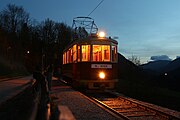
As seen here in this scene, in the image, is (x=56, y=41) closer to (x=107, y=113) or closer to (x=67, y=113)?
(x=107, y=113)

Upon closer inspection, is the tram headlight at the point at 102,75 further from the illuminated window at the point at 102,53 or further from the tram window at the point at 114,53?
the tram window at the point at 114,53

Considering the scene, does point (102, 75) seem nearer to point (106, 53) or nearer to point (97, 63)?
point (97, 63)

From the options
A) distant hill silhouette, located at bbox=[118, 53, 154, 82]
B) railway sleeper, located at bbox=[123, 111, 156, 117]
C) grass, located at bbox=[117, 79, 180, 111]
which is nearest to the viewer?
railway sleeper, located at bbox=[123, 111, 156, 117]

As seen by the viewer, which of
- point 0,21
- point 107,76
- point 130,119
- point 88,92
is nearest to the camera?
point 130,119

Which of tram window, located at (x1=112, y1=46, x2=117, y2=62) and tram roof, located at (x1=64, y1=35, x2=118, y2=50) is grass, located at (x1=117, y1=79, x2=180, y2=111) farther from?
tram roof, located at (x1=64, y1=35, x2=118, y2=50)

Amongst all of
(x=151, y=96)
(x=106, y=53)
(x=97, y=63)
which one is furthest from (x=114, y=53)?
(x=151, y=96)

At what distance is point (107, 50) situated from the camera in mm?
16078

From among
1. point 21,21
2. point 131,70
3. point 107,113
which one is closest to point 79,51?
point 107,113

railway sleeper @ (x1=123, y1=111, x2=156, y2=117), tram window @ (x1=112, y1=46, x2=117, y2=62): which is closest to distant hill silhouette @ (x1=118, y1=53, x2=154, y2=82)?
tram window @ (x1=112, y1=46, x2=117, y2=62)

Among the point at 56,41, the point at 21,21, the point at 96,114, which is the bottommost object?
the point at 96,114

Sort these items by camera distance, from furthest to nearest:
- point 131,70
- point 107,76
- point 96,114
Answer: point 131,70 → point 107,76 → point 96,114

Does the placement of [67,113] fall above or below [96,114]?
above

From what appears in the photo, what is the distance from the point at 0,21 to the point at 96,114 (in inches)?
2011

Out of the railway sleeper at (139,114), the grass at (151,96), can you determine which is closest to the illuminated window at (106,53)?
the grass at (151,96)
